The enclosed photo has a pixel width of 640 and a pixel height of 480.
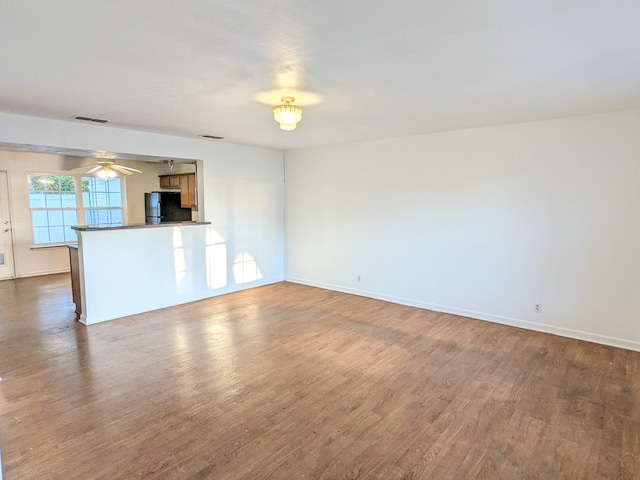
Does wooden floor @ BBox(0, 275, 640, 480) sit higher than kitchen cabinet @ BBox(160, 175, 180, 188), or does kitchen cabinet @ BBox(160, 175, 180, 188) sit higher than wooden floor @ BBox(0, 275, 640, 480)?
kitchen cabinet @ BBox(160, 175, 180, 188)

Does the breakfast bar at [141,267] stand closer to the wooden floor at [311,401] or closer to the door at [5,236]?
the wooden floor at [311,401]

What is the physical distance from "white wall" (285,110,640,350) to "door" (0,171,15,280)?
555 centimetres

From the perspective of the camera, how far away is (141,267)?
16.1ft

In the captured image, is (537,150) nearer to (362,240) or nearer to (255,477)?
(362,240)

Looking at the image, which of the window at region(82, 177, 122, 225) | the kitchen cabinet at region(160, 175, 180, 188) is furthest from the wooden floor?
the kitchen cabinet at region(160, 175, 180, 188)

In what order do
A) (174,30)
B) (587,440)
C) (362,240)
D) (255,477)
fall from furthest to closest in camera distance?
(362,240) → (587,440) → (255,477) → (174,30)

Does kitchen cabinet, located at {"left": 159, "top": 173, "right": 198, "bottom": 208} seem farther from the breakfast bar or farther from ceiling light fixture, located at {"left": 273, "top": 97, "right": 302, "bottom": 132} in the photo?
ceiling light fixture, located at {"left": 273, "top": 97, "right": 302, "bottom": 132}

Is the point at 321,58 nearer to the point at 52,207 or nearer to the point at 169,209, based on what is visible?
the point at 169,209

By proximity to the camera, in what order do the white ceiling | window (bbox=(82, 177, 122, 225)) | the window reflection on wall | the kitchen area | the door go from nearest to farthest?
1. the white ceiling
2. the kitchen area
3. the window reflection on wall
4. the door
5. window (bbox=(82, 177, 122, 225))

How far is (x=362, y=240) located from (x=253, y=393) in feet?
10.7

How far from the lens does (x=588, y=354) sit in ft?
11.8

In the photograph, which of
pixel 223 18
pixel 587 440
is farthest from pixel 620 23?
pixel 587 440

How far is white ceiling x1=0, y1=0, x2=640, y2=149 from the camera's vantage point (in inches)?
66.4

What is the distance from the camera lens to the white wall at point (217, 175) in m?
4.01
